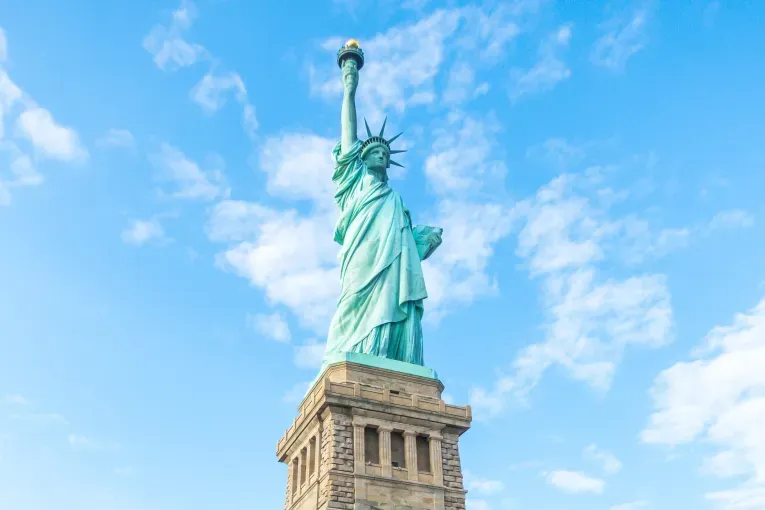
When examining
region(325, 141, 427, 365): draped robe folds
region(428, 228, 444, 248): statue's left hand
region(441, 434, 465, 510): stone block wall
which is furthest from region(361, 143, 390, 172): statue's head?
region(441, 434, 465, 510): stone block wall

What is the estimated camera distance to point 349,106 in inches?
1844

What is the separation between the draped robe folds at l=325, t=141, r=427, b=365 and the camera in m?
37.4

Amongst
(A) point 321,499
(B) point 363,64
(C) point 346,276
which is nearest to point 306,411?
(A) point 321,499

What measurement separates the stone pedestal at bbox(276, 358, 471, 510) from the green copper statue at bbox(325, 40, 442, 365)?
7.78 feet

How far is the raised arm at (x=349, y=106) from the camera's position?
45375mm

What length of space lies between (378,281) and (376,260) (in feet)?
3.94

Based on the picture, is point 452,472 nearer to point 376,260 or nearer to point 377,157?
point 376,260

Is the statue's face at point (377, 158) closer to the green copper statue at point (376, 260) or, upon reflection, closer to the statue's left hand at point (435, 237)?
the green copper statue at point (376, 260)

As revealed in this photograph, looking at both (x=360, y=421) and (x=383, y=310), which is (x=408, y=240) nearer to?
(x=383, y=310)

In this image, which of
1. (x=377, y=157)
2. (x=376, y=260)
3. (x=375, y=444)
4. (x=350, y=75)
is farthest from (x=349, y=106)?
(x=375, y=444)

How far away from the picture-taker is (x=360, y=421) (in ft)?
108

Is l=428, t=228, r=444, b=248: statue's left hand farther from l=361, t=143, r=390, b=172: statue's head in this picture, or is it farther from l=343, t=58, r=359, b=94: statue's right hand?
l=343, t=58, r=359, b=94: statue's right hand

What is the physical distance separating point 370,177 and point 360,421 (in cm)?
1473

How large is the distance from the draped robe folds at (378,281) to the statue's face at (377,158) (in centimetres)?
93
